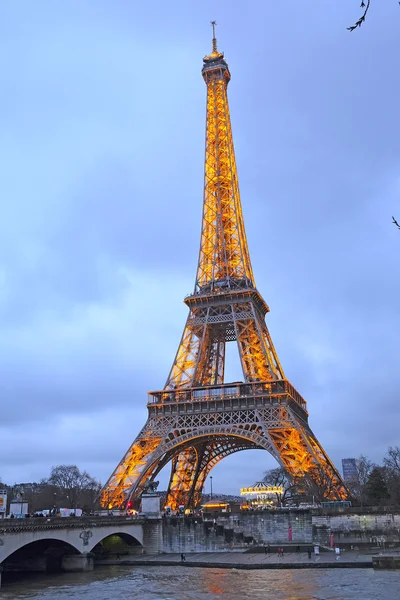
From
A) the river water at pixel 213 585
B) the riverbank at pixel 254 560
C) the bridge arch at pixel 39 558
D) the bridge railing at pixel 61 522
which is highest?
the bridge railing at pixel 61 522

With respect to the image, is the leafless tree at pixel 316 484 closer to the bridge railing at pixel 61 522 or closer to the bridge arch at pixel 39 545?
the bridge railing at pixel 61 522

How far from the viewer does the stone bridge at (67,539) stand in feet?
109

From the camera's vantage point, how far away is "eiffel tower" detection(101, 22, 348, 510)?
54.8m

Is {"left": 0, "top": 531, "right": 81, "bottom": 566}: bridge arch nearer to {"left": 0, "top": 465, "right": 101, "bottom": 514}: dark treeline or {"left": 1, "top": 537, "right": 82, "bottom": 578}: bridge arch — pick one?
{"left": 1, "top": 537, "right": 82, "bottom": 578}: bridge arch

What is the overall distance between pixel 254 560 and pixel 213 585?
1054 centimetres

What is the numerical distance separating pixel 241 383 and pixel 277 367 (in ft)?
19.3

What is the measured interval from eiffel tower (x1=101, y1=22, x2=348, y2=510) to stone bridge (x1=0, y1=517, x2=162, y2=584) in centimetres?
483

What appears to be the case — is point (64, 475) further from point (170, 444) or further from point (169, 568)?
point (169, 568)

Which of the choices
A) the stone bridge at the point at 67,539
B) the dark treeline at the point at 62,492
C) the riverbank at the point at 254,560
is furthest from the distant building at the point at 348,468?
the stone bridge at the point at 67,539

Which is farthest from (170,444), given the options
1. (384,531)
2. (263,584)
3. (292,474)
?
(263,584)

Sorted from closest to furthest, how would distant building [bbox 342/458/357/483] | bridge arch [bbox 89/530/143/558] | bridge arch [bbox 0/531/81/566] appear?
bridge arch [bbox 0/531/81/566] < bridge arch [bbox 89/530/143/558] < distant building [bbox 342/458/357/483]

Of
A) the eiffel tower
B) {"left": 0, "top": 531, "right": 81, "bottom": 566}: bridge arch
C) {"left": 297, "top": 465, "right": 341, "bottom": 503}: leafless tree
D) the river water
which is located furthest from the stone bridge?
{"left": 297, "top": 465, "right": 341, "bottom": 503}: leafless tree

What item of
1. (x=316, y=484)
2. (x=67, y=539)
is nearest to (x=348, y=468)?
(x=316, y=484)

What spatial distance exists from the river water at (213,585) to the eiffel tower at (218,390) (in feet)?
54.2
